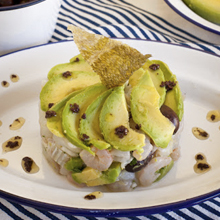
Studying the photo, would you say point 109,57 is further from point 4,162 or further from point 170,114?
point 4,162

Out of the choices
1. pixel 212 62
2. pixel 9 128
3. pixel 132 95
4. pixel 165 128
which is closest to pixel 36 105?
pixel 9 128

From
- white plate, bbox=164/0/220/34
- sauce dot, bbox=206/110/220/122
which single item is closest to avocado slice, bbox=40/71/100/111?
sauce dot, bbox=206/110/220/122

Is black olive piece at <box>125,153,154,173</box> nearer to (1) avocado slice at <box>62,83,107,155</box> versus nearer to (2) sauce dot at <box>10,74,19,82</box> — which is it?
(1) avocado slice at <box>62,83,107,155</box>

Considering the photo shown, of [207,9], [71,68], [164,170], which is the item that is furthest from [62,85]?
[207,9]

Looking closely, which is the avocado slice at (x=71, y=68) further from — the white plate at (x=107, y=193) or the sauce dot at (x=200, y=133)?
the sauce dot at (x=200, y=133)

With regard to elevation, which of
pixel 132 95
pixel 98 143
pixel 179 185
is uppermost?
pixel 132 95

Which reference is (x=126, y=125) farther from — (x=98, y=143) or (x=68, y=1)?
(x=68, y=1)

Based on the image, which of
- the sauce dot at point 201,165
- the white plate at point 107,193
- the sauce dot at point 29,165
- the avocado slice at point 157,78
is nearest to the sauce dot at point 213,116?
the white plate at point 107,193
